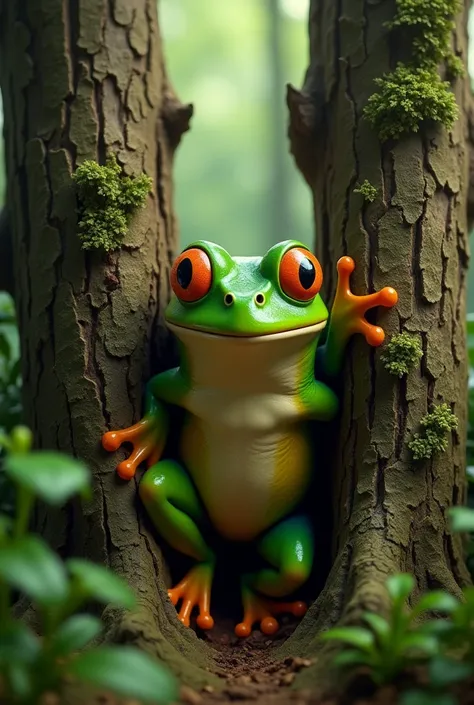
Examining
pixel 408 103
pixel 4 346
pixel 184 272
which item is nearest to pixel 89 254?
pixel 184 272

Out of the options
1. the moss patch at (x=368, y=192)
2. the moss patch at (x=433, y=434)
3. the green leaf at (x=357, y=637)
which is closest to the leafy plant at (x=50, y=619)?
the green leaf at (x=357, y=637)

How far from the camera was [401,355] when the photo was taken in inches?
54.8

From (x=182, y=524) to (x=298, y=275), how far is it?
0.54 m

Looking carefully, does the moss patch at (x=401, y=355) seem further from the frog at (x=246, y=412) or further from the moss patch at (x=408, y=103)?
the moss patch at (x=408, y=103)

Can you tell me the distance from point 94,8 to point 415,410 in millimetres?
1089

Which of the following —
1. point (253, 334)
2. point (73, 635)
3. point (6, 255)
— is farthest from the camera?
point (6, 255)

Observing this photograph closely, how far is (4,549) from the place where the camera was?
80 cm

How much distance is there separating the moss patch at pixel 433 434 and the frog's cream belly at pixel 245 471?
234 millimetres

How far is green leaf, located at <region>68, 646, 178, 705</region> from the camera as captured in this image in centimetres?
75

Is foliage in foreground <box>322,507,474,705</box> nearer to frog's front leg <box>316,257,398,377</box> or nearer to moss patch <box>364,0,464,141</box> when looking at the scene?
frog's front leg <box>316,257,398,377</box>

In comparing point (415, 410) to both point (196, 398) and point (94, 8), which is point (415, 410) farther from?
point (94, 8)

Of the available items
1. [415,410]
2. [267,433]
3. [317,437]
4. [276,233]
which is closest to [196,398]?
[267,433]

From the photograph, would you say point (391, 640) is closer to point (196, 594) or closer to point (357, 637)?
point (357, 637)

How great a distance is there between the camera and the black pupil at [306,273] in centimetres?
138
